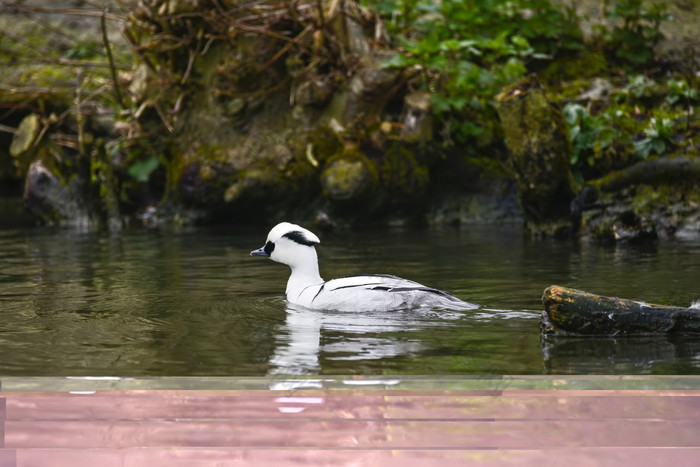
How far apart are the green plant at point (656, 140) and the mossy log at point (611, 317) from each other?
23.3 ft

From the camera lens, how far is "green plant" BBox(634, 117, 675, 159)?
39.8 feet

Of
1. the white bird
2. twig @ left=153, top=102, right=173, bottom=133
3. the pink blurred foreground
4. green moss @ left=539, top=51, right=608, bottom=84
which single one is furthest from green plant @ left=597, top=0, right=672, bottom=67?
the pink blurred foreground

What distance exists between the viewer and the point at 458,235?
12.3m

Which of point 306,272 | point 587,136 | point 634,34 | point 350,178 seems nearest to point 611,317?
point 306,272

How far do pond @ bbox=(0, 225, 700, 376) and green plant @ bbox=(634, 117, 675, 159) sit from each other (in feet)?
6.43

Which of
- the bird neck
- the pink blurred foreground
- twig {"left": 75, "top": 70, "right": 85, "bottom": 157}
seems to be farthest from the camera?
twig {"left": 75, "top": 70, "right": 85, "bottom": 157}

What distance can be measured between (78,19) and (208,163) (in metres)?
7.48

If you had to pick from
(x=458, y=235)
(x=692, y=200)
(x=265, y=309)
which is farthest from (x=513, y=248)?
(x=265, y=309)

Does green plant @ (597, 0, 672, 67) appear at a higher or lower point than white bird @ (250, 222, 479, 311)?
higher

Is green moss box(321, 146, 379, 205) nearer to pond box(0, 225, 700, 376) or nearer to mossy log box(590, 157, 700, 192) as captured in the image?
pond box(0, 225, 700, 376)

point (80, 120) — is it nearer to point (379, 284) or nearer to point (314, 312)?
point (314, 312)

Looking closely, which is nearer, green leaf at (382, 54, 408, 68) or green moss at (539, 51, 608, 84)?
green leaf at (382, 54, 408, 68)

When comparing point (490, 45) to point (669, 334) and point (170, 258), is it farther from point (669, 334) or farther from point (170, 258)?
point (669, 334)

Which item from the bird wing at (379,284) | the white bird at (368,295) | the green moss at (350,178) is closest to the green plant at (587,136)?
the green moss at (350,178)
